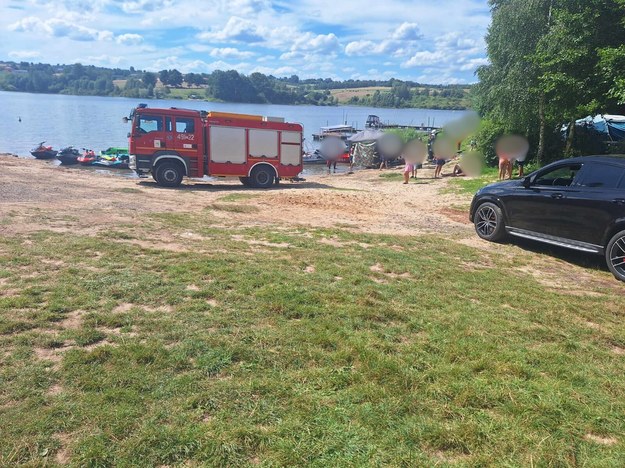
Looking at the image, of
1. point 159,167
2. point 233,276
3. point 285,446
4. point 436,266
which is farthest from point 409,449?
Result: point 159,167

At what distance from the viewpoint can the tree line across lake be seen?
424ft

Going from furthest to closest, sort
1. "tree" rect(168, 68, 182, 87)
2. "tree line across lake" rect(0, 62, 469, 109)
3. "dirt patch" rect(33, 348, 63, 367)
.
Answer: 1. "tree" rect(168, 68, 182, 87)
2. "tree line across lake" rect(0, 62, 469, 109)
3. "dirt patch" rect(33, 348, 63, 367)

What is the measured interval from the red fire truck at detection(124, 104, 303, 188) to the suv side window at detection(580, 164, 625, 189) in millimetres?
13149

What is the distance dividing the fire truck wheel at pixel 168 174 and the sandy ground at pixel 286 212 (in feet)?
1.29

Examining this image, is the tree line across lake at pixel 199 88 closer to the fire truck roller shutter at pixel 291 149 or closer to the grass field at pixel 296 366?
the fire truck roller shutter at pixel 291 149

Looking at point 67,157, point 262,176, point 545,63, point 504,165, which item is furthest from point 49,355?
point 67,157

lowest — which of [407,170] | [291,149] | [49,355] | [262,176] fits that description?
[262,176]

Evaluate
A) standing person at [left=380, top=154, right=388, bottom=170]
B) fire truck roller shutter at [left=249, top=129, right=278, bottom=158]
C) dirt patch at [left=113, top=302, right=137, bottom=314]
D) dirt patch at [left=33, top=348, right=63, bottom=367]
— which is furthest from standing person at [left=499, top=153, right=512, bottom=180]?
dirt patch at [left=33, top=348, right=63, bottom=367]

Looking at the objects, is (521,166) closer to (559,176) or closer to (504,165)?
(504,165)

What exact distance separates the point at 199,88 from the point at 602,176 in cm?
14458

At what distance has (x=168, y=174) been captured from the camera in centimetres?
1744

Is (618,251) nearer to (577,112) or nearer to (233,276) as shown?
(233,276)

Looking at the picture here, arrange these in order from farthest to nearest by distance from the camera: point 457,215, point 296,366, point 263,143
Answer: point 263,143
point 457,215
point 296,366

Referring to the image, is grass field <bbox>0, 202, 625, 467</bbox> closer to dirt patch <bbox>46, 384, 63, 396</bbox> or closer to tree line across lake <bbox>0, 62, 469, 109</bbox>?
dirt patch <bbox>46, 384, 63, 396</bbox>
